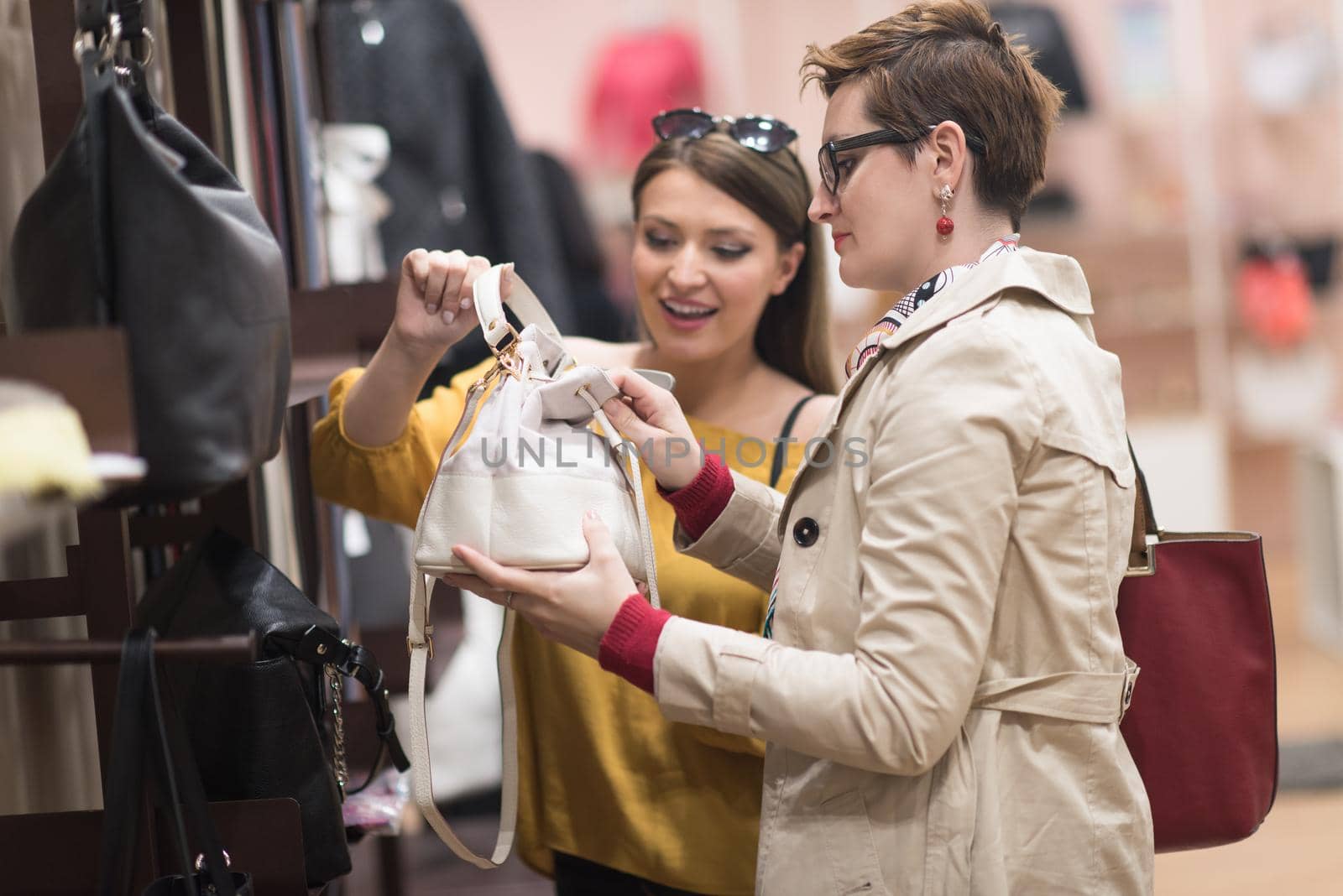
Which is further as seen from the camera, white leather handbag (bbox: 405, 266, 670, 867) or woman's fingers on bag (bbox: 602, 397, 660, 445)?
woman's fingers on bag (bbox: 602, 397, 660, 445)

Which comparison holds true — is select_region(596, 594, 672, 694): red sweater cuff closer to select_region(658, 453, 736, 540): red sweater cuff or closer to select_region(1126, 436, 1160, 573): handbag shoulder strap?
select_region(658, 453, 736, 540): red sweater cuff

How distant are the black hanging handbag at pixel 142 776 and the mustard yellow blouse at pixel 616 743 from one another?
1.72ft

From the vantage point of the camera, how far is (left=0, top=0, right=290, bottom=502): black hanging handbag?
937 mm

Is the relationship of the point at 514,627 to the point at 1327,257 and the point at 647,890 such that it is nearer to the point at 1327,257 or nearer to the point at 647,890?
the point at 647,890

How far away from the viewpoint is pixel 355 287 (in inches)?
62.7

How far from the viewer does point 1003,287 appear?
112 cm

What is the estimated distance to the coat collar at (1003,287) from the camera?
44.2 inches

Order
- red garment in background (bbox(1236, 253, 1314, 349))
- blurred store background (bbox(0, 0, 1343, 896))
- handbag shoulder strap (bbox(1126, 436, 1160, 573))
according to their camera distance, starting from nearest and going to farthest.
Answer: handbag shoulder strap (bbox(1126, 436, 1160, 573))
blurred store background (bbox(0, 0, 1343, 896))
red garment in background (bbox(1236, 253, 1314, 349))

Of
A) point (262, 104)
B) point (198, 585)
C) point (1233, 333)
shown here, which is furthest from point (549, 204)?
point (1233, 333)

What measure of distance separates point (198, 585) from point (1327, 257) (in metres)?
5.21

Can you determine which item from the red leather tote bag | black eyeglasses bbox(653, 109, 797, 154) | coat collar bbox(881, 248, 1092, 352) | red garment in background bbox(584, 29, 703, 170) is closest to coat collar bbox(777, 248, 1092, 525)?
coat collar bbox(881, 248, 1092, 352)

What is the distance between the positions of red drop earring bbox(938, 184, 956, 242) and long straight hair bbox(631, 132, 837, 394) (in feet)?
1.31

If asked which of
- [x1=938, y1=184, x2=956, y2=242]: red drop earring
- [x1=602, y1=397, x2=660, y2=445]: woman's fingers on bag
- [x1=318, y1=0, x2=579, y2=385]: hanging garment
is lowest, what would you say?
[x1=602, y1=397, x2=660, y2=445]: woman's fingers on bag

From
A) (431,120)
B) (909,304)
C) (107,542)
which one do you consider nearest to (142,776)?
(107,542)
